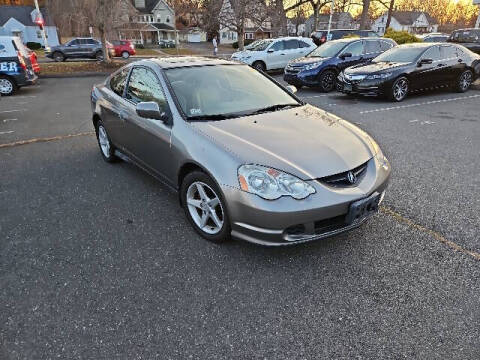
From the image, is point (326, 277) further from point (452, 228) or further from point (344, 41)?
point (344, 41)

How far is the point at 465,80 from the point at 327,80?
4.24 m

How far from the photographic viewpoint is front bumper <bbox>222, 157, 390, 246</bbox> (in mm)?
2412

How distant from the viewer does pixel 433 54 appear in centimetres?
953

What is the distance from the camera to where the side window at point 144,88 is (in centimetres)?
346

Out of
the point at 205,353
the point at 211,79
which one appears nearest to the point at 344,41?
the point at 211,79

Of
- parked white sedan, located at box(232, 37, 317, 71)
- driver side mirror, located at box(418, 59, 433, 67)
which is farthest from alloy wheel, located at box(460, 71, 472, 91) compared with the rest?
parked white sedan, located at box(232, 37, 317, 71)

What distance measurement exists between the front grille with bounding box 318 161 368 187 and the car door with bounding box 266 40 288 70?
13763 mm

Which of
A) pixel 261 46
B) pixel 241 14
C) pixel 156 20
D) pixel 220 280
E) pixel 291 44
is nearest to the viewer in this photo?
pixel 220 280

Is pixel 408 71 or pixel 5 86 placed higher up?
pixel 408 71

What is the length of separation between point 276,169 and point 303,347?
3.93 ft

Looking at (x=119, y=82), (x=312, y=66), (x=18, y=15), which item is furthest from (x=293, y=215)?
(x=18, y=15)

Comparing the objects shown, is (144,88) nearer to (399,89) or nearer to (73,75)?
(399,89)

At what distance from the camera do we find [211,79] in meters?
3.62

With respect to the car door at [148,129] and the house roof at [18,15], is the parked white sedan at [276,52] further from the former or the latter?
the house roof at [18,15]
